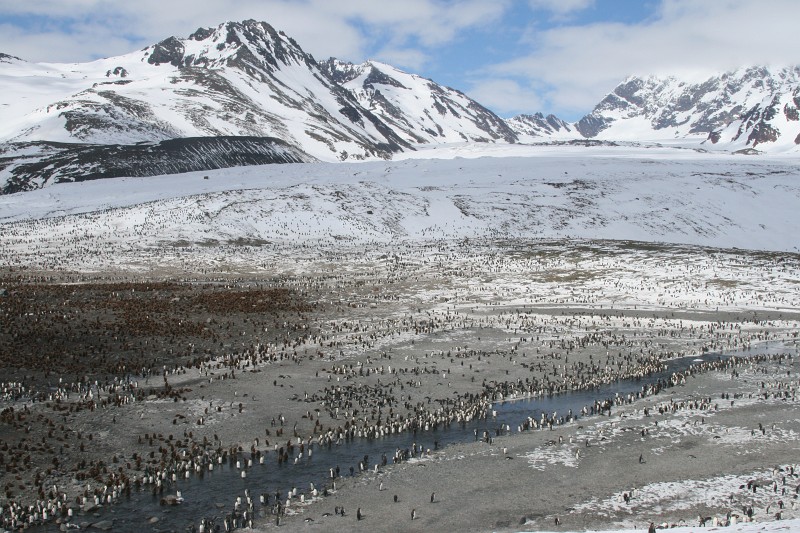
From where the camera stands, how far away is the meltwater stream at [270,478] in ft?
58.7

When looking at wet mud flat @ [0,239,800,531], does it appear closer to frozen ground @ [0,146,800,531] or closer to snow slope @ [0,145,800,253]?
frozen ground @ [0,146,800,531]

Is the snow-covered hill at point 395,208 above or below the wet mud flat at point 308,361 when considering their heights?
above

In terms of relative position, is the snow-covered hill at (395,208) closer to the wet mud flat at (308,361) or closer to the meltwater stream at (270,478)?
the wet mud flat at (308,361)

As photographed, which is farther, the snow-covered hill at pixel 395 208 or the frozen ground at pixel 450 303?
the snow-covered hill at pixel 395 208

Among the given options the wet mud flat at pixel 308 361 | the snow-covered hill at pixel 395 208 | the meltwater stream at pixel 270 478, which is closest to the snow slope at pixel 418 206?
the snow-covered hill at pixel 395 208

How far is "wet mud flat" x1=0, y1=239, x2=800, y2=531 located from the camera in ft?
66.9

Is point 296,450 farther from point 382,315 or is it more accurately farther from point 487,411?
point 382,315

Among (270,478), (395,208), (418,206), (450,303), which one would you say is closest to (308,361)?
(270,478)

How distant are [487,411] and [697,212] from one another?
105 meters

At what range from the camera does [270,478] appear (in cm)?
2097

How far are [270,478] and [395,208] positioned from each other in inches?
3800

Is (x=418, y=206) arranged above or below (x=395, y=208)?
above

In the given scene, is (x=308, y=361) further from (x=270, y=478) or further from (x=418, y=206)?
(x=418, y=206)

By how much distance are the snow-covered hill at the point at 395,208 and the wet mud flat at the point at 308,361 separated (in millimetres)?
24114
